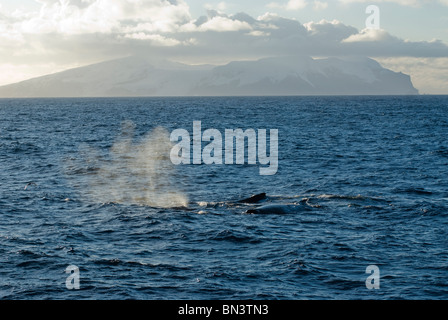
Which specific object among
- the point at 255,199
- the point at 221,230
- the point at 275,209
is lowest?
the point at 221,230

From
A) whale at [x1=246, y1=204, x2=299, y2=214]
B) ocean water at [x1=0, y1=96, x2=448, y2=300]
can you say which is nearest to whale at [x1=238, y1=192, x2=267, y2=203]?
ocean water at [x1=0, y1=96, x2=448, y2=300]

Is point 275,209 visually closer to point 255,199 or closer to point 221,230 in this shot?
point 255,199

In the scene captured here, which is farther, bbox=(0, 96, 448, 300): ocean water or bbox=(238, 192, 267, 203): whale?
bbox=(238, 192, 267, 203): whale

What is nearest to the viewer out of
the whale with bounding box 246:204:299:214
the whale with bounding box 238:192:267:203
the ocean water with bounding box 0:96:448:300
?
the ocean water with bounding box 0:96:448:300

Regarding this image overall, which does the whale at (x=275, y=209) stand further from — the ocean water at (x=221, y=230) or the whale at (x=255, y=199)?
the whale at (x=255, y=199)

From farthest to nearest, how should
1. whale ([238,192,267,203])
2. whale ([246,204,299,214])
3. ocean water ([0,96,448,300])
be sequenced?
whale ([238,192,267,203]) → whale ([246,204,299,214]) → ocean water ([0,96,448,300])

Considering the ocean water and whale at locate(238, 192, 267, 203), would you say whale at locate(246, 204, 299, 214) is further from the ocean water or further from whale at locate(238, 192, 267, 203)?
whale at locate(238, 192, 267, 203)

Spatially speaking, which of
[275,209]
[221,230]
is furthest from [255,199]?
[221,230]

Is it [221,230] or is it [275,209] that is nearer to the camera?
[221,230]

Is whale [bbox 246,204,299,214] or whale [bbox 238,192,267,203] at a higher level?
whale [bbox 238,192,267,203]

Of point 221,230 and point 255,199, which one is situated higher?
point 255,199

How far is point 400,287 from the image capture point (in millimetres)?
23266

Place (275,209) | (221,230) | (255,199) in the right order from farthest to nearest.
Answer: (255,199) < (275,209) < (221,230)

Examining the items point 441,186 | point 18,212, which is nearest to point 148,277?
point 18,212
